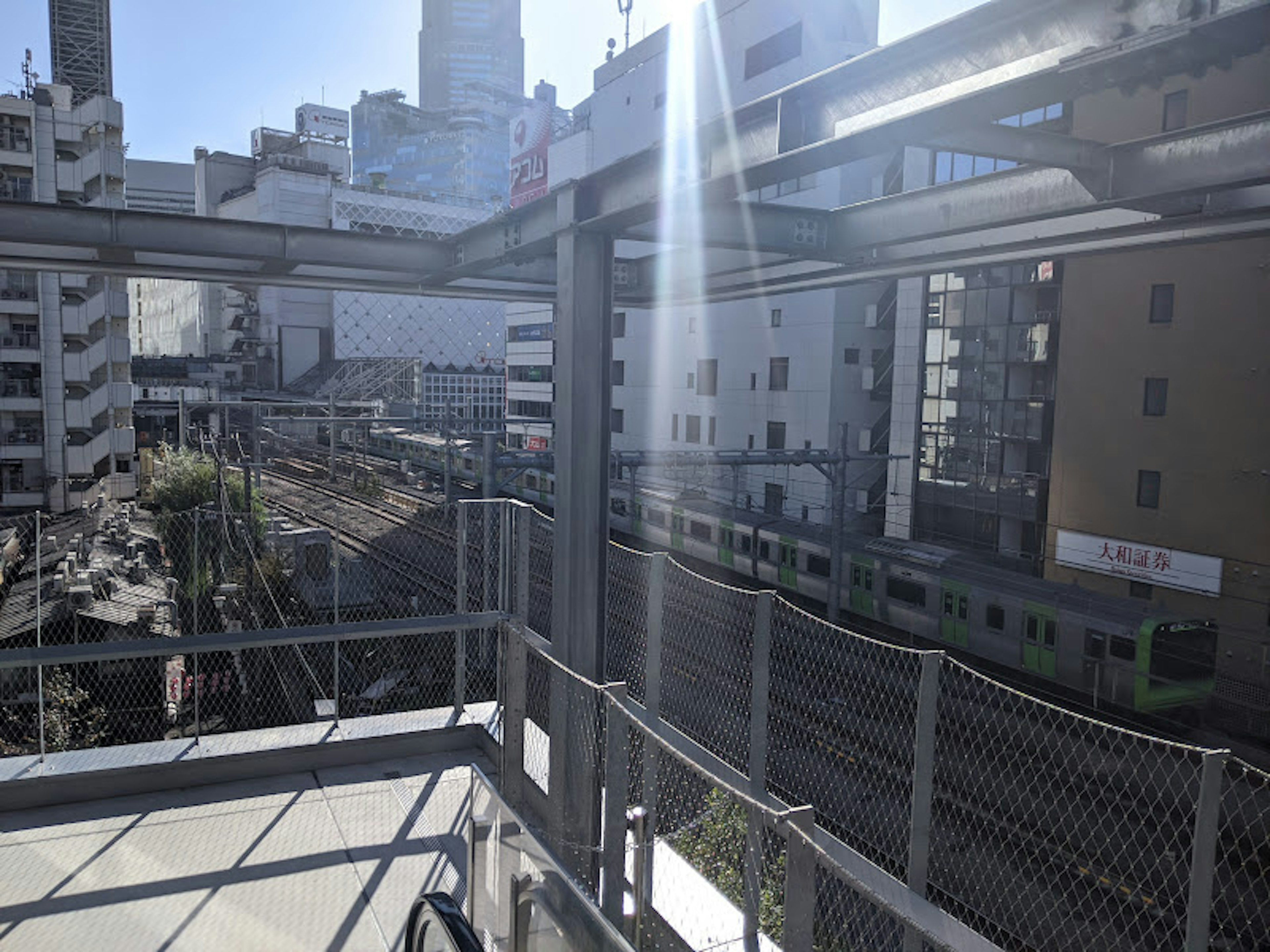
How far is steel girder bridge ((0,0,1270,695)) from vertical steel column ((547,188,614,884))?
12 millimetres

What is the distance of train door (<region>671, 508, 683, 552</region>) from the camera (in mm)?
21547

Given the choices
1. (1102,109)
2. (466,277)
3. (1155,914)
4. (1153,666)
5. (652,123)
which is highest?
(652,123)

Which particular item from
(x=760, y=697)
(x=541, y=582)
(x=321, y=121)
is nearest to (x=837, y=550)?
(x=541, y=582)

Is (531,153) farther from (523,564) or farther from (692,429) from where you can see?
(523,564)

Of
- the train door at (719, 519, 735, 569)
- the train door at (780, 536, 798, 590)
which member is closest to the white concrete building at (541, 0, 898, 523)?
the train door at (719, 519, 735, 569)

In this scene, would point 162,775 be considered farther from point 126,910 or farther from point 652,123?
point 652,123

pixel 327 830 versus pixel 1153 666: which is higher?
pixel 327 830

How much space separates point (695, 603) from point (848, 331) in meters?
10.3

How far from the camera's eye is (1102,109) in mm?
17938

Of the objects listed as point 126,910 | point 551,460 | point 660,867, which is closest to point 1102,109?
point 551,460

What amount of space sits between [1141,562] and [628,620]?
917 cm

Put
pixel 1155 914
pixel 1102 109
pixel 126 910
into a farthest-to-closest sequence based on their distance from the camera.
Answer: pixel 1102 109
pixel 1155 914
pixel 126 910

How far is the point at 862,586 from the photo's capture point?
17.0 m

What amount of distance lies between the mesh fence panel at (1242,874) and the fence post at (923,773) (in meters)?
4.35
